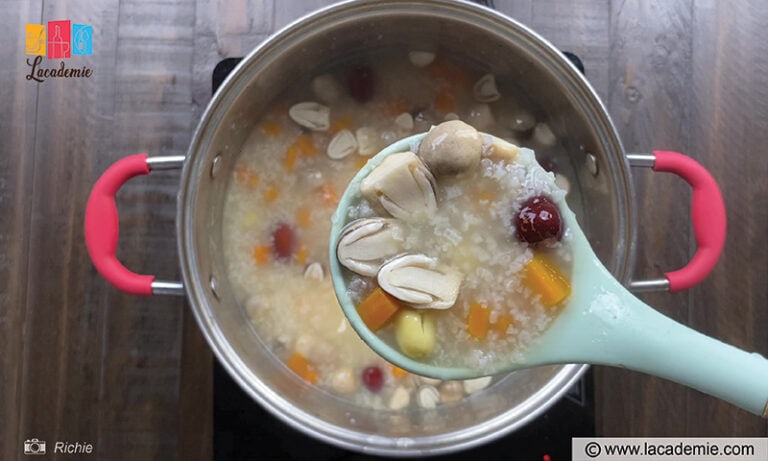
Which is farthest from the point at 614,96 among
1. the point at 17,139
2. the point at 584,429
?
the point at 17,139

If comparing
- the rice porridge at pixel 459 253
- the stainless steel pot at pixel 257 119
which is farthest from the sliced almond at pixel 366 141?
the rice porridge at pixel 459 253

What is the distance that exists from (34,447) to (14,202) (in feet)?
1.38

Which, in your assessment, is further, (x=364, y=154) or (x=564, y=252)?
(x=364, y=154)

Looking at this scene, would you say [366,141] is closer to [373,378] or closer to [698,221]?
[373,378]

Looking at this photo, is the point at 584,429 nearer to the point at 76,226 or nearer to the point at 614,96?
the point at 614,96

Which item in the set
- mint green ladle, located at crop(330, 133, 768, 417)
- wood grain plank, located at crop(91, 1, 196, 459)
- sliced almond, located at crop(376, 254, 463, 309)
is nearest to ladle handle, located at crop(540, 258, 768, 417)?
mint green ladle, located at crop(330, 133, 768, 417)

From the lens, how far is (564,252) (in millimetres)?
718

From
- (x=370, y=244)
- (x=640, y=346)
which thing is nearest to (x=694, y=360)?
(x=640, y=346)

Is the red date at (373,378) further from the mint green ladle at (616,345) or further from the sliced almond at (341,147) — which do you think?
the sliced almond at (341,147)

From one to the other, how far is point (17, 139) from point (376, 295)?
74cm

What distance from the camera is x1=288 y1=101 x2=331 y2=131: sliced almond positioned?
98cm

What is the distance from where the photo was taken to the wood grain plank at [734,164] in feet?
3.36

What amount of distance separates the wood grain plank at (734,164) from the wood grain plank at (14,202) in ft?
3.79

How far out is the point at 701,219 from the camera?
2.75 feet
